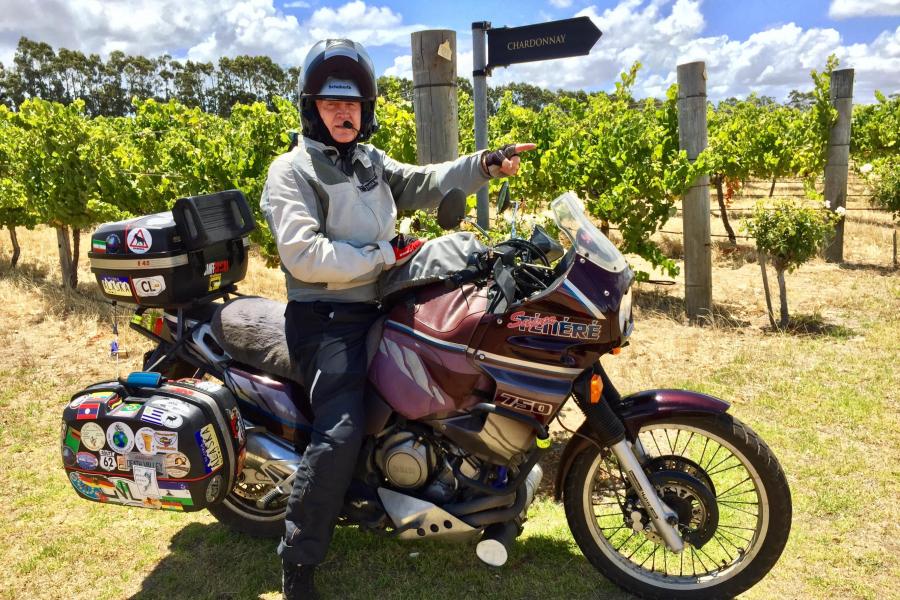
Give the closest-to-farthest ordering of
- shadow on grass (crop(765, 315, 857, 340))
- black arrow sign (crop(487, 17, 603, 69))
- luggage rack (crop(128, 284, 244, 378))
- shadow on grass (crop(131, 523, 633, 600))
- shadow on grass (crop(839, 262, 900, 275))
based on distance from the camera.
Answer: shadow on grass (crop(131, 523, 633, 600))
luggage rack (crop(128, 284, 244, 378))
black arrow sign (crop(487, 17, 603, 69))
shadow on grass (crop(765, 315, 857, 340))
shadow on grass (crop(839, 262, 900, 275))

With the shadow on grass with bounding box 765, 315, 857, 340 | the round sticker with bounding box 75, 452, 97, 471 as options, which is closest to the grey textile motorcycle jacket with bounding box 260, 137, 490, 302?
the round sticker with bounding box 75, 452, 97, 471

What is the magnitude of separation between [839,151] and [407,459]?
35.7 feet

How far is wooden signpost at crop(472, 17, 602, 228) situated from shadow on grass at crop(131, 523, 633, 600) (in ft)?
7.57

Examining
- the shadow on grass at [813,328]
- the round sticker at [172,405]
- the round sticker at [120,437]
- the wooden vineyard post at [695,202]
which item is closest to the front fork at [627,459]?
the round sticker at [172,405]

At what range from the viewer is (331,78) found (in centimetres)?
277

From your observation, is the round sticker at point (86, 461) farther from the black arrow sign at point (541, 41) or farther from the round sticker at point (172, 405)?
the black arrow sign at point (541, 41)

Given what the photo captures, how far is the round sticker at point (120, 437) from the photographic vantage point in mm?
2779

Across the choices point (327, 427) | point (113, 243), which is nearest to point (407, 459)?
point (327, 427)

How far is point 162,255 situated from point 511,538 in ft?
6.49

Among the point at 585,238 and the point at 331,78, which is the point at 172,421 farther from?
the point at 585,238

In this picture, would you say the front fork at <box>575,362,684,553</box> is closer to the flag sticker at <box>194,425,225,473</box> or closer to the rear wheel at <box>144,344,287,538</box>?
the flag sticker at <box>194,425,225,473</box>

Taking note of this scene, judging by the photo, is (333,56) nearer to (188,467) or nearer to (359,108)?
(359,108)

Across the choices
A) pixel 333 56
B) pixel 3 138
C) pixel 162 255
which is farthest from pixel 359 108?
pixel 3 138

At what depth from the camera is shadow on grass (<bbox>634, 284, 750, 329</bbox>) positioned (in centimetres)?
758
